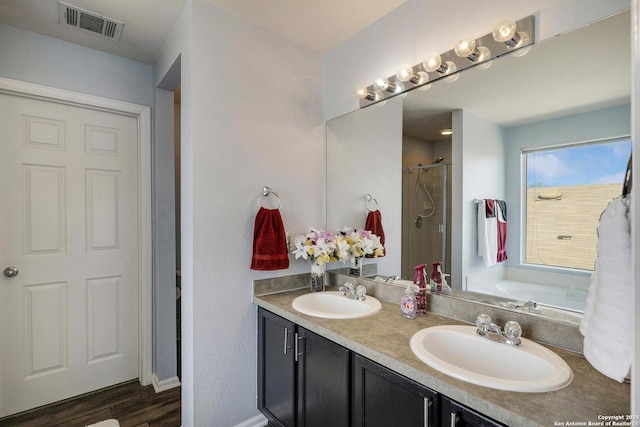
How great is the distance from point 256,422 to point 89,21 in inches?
103

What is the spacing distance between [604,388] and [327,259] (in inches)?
50.0

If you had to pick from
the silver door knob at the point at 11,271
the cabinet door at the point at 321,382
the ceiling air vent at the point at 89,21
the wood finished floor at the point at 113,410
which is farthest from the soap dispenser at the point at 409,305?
the silver door knob at the point at 11,271

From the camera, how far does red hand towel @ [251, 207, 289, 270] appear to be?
1789 mm

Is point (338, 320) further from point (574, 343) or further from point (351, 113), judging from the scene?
point (351, 113)

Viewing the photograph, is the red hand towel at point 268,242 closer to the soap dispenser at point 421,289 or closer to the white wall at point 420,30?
the soap dispenser at point 421,289

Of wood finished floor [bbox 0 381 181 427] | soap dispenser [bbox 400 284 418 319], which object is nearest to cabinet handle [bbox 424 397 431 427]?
soap dispenser [bbox 400 284 418 319]

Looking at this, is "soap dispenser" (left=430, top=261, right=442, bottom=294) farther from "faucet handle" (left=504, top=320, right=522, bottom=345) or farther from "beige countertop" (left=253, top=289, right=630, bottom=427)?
"faucet handle" (left=504, top=320, right=522, bottom=345)

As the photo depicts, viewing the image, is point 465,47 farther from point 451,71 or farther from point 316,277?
point 316,277

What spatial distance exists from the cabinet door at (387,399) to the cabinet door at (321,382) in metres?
0.07

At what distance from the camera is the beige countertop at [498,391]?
782 mm

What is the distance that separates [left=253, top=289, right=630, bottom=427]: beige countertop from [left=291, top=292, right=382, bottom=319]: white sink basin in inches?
8.5

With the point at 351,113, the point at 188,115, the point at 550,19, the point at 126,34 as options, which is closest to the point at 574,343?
the point at 550,19

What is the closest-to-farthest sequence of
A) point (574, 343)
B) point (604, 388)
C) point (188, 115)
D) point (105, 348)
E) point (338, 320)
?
1. point (604, 388)
2. point (574, 343)
3. point (338, 320)
4. point (188, 115)
5. point (105, 348)

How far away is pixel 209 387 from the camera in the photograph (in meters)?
1.71
